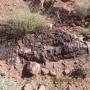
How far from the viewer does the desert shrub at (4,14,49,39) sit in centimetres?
635

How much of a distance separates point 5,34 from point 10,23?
298 millimetres

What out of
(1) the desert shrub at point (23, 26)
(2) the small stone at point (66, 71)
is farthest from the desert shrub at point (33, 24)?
(2) the small stone at point (66, 71)

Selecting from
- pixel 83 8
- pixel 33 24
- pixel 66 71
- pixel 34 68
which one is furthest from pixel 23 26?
pixel 83 8

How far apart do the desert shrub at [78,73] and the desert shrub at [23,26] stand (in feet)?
3.87

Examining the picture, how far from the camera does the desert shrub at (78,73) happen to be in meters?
5.87

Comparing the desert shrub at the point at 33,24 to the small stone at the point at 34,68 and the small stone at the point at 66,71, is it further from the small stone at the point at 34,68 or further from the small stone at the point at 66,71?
the small stone at the point at 66,71

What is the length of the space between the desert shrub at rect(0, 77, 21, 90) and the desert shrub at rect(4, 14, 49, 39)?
120cm

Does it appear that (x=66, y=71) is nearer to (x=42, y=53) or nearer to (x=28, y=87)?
(x=42, y=53)

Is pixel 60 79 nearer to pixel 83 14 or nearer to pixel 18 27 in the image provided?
pixel 18 27

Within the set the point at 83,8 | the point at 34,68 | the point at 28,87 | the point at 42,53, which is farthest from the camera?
the point at 83,8

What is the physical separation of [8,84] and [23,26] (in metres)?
1.42

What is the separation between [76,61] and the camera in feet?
20.2

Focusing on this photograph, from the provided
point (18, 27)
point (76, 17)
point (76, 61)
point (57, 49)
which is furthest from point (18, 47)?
point (76, 17)

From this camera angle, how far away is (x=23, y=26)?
6.34 metres
